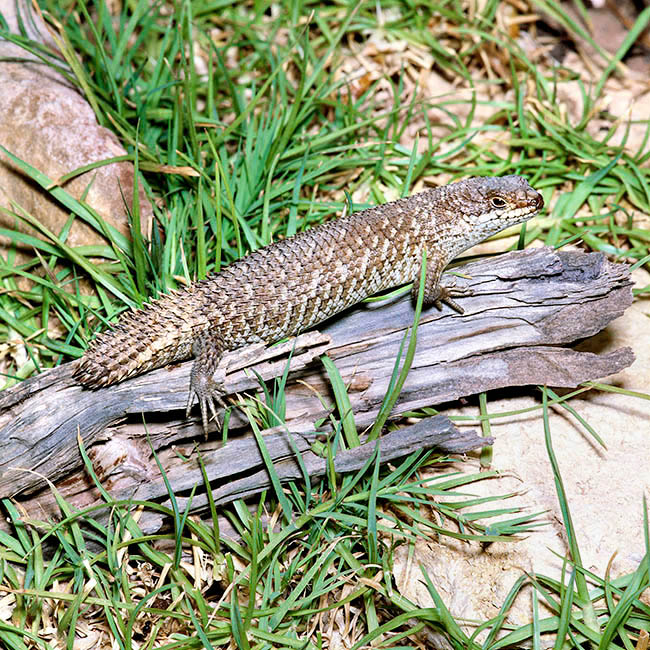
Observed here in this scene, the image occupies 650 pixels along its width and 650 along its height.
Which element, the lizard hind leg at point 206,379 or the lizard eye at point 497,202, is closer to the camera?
the lizard hind leg at point 206,379

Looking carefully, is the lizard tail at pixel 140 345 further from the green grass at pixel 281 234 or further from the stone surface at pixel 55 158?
the stone surface at pixel 55 158

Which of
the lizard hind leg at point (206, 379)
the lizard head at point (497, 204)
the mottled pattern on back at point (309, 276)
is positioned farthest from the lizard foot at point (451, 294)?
the lizard hind leg at point (206, 379)

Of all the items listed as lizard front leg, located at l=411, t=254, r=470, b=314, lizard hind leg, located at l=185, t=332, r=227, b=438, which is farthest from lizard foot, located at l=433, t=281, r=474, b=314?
lizard hind leg, located at l=185, t=332, r=227, b=438

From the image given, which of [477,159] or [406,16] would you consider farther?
[406,16]

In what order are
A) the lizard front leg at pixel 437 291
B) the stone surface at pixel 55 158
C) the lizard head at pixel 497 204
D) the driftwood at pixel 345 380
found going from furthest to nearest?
the stone surface at pixel 55 158, the lizard head at pixel 497 204, the lizard front leg at pixel 437 291, the driftwood at pixel 345 380

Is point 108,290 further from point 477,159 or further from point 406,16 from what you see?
point 406,16

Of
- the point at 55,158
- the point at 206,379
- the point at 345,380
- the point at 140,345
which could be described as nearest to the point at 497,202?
the point at 345,380

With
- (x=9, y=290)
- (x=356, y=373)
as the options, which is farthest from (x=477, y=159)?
(x=9, y=290)
